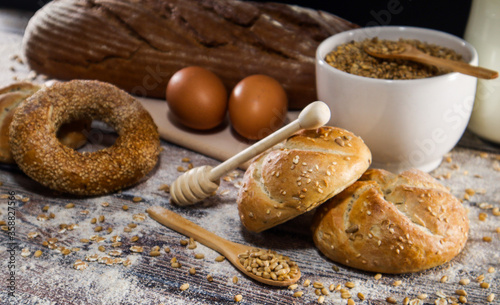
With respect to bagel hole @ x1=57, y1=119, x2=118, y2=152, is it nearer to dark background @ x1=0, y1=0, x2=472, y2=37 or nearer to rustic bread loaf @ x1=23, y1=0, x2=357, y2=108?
rustic bread loaf @ x1=23, y1=0, x2=357, y2=108

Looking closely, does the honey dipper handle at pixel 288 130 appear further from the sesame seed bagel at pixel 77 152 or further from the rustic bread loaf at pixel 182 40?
the rustic bread loaf at pixel 182 40

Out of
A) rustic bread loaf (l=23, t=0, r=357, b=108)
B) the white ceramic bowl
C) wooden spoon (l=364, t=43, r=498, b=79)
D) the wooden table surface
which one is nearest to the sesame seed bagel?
the wooden table surface

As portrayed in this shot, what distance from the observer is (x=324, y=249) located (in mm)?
1348

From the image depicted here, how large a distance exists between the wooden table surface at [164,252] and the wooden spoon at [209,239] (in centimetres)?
2

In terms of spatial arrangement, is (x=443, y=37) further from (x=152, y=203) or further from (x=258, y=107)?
(x=152, y=203)

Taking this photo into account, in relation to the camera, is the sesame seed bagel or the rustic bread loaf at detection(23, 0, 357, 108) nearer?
the sesame seed bagel

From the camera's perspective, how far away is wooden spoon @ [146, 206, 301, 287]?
1.27m

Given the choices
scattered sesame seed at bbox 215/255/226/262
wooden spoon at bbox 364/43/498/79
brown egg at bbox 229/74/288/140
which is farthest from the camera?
brown egg at bbox 229/74/288/140

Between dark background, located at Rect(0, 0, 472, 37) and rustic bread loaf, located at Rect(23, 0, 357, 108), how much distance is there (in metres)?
0.27

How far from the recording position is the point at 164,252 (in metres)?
1.40

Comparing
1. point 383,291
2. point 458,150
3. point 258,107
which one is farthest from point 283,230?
point 458,150

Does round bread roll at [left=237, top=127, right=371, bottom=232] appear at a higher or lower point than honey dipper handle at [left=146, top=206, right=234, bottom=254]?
higher

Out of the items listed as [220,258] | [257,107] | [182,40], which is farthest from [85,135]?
[220,258]

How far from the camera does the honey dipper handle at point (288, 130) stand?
4.31ft
